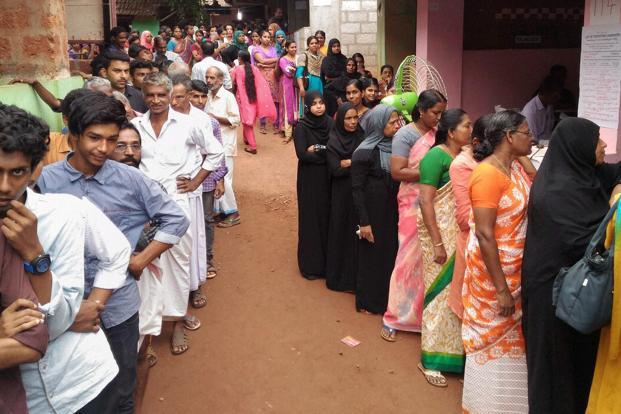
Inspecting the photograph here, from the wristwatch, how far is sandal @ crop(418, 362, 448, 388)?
2.79m

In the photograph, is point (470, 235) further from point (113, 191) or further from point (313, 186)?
point (313, 186)

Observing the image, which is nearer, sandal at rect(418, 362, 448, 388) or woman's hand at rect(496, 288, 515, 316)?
woman's hand at rect(496, 288, 515, 316)

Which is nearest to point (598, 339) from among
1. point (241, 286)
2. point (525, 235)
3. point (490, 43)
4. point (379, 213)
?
point (525, 235)

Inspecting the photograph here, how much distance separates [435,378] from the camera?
3.84 m

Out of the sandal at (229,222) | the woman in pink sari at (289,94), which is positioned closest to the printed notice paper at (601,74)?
the sandal at (229,222)

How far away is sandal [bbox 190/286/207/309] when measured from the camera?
5.00 metres

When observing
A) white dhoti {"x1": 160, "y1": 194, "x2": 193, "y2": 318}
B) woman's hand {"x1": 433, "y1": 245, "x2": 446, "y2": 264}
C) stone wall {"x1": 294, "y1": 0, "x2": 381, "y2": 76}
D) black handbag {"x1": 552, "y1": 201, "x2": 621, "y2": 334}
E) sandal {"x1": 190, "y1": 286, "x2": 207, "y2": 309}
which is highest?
stone wall {"x1": 294, "y1": 0, "x2": 381, "y2": 76}

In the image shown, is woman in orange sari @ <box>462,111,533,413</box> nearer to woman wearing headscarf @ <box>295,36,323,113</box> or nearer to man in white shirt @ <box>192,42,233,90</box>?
man in white shirt @ <box>192,42,233,90</box>

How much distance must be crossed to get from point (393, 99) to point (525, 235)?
226 cm

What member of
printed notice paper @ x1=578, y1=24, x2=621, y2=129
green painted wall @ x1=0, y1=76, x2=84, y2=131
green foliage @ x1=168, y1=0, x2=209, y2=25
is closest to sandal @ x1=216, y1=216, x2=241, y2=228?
green painted wall @ x1=0, y1=76, x2=84, y2=131

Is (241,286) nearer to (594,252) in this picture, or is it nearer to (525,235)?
(525,235)

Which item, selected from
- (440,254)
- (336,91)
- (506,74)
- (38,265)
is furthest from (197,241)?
(336,91)

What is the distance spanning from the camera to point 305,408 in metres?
3.59

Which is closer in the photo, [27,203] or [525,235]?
[27,203]
